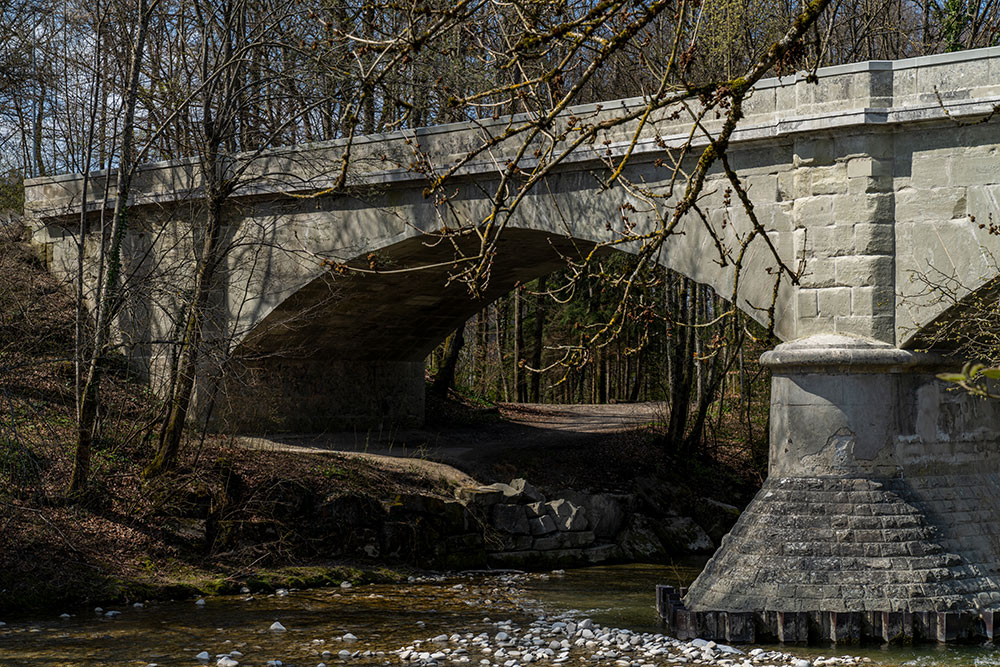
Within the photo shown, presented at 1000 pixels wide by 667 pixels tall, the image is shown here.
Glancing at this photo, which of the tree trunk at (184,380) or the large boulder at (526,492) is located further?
the large boulder at (526,492)

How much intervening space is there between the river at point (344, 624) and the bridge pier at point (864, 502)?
45 cm

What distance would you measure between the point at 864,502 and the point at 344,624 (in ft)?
13.9

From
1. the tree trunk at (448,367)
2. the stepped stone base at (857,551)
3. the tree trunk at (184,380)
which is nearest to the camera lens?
the stepped stone base at (857,551)

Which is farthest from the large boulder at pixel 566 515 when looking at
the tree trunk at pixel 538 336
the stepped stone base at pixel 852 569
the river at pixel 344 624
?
the tree trunk at pixel 538 336

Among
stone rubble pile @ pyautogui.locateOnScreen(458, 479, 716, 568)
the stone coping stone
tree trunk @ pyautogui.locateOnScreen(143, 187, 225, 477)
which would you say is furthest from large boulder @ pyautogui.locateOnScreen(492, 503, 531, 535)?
the stone coping stone

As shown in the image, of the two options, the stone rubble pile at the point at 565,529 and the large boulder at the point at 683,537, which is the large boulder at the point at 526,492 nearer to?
the stone rubble pile at the point at 565,529

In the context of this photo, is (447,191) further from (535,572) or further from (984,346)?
(984,346)

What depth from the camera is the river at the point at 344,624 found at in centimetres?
748

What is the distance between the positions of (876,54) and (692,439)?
27.6ft

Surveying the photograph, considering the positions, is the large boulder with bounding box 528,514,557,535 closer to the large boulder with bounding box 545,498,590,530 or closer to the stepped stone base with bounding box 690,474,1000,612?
the large boulder with bounding box 545,498,590,530

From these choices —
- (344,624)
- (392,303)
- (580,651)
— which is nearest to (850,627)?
(580,651)

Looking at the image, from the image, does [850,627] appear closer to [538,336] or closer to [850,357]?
[850,357]

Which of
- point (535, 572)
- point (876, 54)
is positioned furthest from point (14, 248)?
point (876, 54)

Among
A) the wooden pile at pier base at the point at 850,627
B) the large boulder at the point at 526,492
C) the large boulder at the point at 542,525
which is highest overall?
the large boulder at the point at 526,492
